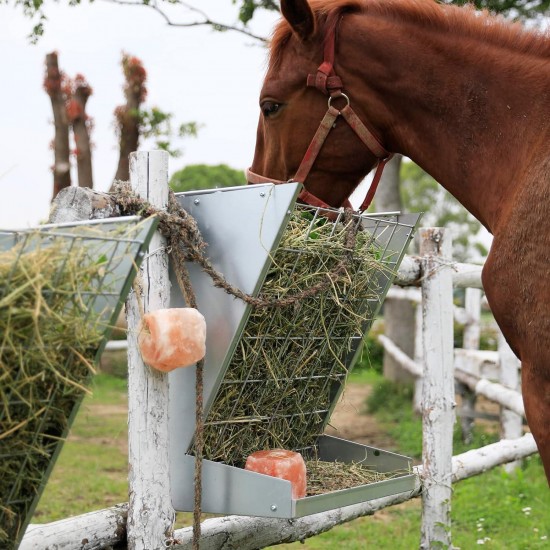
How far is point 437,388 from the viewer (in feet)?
11.2

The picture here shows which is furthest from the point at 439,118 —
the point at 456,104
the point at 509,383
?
the point at 509,383

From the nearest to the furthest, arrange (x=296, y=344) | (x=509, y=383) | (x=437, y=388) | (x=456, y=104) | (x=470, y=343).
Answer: (x=296, y=344), (x=456, y=104), (x=437, y=388), (x=509, y=383), (x=470, y=343)

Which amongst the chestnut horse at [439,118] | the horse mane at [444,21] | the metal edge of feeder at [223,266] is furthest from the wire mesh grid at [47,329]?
the horse mane at [444,21]

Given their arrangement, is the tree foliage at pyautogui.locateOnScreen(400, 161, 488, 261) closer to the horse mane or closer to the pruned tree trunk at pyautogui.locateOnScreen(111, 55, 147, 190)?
the pruned tree trunk at pyautogui.locateOnScreen(111, 55, 147, 190)

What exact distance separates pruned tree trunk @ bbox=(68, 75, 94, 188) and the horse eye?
28.2 feet

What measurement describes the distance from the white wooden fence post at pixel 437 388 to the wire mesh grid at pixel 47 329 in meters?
2.18

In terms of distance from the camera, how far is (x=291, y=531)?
262 centimetres

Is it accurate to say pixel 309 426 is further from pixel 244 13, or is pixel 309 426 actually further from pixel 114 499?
pixel 244 13

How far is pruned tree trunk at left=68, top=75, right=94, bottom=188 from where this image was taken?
36.0ft

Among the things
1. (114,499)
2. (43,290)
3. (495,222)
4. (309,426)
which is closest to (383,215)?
(495,222)

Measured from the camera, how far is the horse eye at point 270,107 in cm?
274

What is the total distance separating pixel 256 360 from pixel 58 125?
9063 mm

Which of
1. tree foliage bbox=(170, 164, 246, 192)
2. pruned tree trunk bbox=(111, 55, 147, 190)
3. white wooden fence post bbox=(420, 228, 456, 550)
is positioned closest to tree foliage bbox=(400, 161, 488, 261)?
tree foliage bbox=(170, 164, 246, 192)

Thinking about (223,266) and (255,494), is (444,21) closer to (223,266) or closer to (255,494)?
(223,266)
